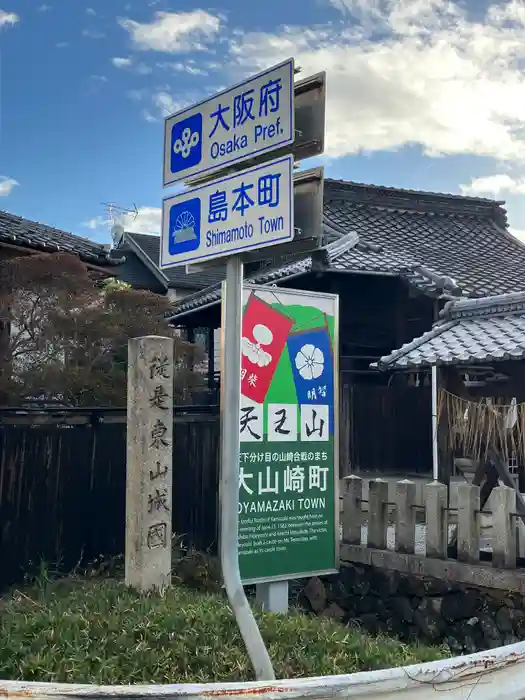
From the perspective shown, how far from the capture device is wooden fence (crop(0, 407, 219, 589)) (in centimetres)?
688

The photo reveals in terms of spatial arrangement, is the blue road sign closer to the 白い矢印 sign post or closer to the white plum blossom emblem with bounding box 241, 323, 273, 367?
the 白い矢印 sign post

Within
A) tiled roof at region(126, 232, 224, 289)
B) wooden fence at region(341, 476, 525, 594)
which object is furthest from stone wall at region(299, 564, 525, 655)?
tiled roof at region(126, 232, 224, 289)

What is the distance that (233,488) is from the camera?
3740 mm

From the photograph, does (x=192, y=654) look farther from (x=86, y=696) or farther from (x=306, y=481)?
(x=306, y=481)

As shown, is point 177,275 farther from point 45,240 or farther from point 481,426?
point 481,426

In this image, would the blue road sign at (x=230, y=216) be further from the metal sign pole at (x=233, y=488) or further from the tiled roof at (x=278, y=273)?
the tiled roof at (x=278, y=273)

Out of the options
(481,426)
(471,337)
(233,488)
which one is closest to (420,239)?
(471,337)

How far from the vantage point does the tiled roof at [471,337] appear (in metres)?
9.41

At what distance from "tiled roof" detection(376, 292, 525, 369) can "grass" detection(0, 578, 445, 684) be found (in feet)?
16.3

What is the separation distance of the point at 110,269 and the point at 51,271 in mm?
4052

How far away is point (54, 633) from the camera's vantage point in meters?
4.58

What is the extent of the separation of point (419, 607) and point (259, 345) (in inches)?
130

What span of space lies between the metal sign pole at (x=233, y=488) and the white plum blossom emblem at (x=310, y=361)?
99.2 inches

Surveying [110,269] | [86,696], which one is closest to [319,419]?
[86,696]
